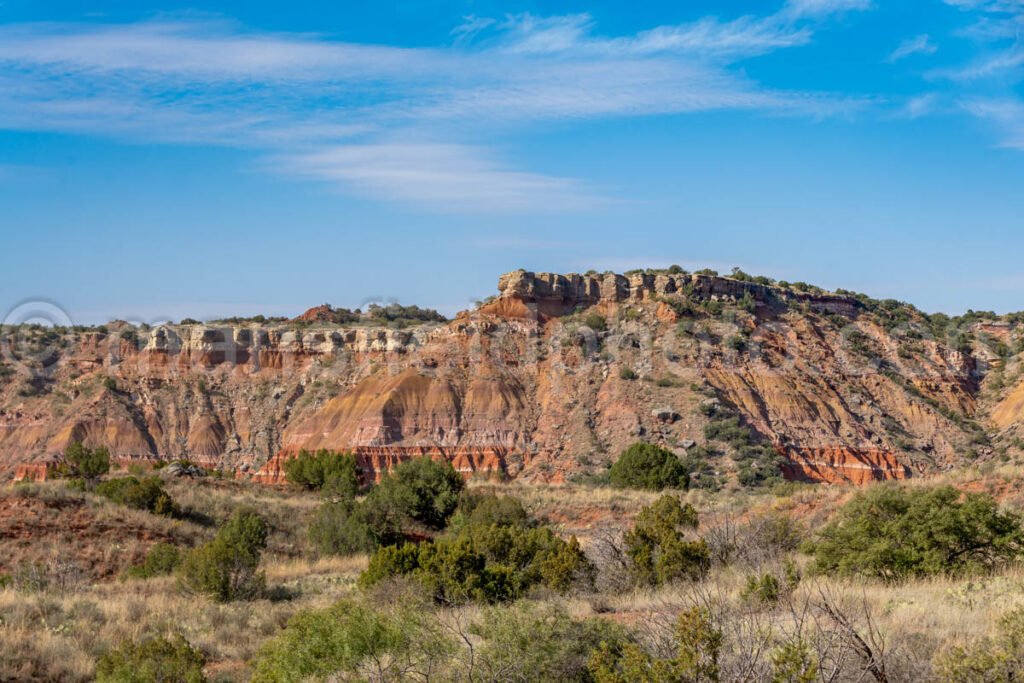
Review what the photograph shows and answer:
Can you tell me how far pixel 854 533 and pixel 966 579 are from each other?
9.16 feet

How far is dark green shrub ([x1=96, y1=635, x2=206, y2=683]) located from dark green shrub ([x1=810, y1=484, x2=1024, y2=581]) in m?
10.1

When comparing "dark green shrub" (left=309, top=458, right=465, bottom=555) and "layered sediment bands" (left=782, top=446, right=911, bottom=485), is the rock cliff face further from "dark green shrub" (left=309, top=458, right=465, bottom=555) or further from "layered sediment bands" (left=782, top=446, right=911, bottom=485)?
"dark green shrub" (left=309, top=458, right=465, bottom=555)

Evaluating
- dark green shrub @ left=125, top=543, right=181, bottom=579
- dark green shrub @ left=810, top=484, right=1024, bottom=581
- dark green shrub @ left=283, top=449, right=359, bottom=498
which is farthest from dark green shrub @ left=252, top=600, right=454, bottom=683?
dark green shrub @ left=283, top=449, right=359, bottom=498

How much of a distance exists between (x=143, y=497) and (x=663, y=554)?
79.7ft

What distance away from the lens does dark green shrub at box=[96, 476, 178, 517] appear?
3709 cm

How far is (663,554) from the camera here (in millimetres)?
19391

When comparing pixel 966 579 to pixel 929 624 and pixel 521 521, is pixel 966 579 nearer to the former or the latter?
pixel 929 624

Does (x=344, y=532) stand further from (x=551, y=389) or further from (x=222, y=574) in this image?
(x=551, y=389)

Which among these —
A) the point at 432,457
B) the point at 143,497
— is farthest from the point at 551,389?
the point at 143,497

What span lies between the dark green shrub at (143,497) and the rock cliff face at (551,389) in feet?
89.0

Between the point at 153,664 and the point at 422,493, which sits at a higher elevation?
the point at 153,664

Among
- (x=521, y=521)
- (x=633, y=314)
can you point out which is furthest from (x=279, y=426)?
(x=521, y=521)

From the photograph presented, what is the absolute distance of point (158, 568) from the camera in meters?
27.5

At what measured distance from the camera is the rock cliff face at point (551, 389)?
215 ft
